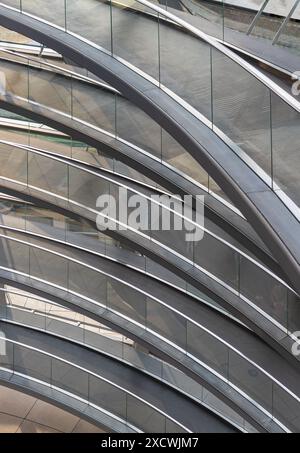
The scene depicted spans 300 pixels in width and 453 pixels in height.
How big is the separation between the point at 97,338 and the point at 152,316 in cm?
500

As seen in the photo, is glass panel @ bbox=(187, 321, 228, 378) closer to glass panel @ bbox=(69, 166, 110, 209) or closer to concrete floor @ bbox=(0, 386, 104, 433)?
glass panel @ bbox=(69, 166, 110, 209)

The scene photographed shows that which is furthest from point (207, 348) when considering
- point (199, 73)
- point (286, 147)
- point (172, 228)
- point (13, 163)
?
point (286, 147)

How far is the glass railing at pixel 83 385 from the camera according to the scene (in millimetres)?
28016

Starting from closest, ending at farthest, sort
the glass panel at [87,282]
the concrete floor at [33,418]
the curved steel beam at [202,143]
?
1. the curved steel beam at [202,143]
2. the glass panel at [87,282]
3. the concrete floor at [33,418]

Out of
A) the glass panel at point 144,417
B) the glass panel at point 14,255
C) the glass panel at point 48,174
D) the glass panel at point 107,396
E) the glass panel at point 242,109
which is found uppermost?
the glass panel at point 48,174

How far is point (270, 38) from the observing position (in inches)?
671

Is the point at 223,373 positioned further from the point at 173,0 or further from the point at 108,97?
the point at 173,0

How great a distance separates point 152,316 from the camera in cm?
2456

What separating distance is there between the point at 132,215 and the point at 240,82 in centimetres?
1044

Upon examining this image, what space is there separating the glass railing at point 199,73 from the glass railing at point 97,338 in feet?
30.4

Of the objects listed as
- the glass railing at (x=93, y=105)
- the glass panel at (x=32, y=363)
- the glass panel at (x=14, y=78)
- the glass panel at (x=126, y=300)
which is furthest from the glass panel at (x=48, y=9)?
the glass panel at (x=32, y=363)

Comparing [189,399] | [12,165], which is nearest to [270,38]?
[12,165]

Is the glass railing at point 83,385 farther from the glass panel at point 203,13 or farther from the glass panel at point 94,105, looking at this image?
the glass panel at point 203,13

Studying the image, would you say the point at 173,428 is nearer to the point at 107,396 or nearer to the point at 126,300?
the point at 107,396
